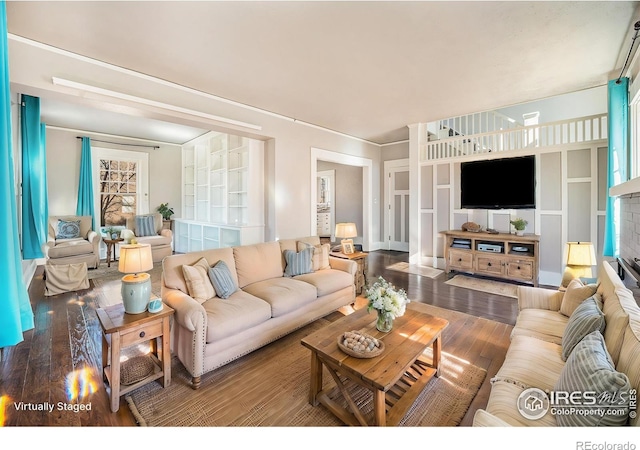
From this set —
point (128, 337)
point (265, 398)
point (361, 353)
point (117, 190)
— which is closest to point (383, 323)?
point (361, 353)

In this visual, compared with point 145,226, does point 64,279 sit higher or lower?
lower

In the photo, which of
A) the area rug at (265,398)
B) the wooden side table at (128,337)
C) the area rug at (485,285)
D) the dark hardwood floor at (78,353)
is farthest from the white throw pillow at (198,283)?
the area rug at (485,285)

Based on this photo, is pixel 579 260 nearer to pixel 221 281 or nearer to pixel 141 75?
pixel 221 281

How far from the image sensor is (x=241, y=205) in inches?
205

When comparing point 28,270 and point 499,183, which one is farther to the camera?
A: point 499,183

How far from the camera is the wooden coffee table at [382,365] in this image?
4.90 ft

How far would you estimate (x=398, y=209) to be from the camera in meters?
7.23

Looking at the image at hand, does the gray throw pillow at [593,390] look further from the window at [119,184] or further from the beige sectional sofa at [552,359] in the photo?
the window at [119,184]

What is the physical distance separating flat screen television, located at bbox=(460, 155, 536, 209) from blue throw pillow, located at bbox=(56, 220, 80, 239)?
25.0 ft

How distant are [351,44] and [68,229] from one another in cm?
624

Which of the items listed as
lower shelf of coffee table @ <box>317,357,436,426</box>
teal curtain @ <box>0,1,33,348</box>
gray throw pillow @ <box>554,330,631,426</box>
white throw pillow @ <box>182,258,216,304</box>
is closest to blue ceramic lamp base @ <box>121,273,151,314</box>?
white throw pillow @ <box>182,258,216,304</box>

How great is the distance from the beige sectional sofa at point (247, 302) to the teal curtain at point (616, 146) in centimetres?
320
